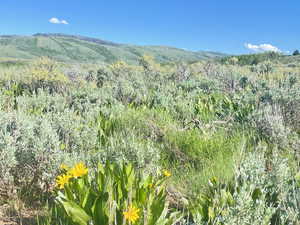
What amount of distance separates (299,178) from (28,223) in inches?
78.8

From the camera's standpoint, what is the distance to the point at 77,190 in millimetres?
2162

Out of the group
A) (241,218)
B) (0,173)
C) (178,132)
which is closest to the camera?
(241,218)

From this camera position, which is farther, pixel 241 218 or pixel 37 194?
pixel 37 194

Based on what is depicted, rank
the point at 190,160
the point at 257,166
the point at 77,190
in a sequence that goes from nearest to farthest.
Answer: the point at 77,190 → the point at 257,166 → the point at 190,160

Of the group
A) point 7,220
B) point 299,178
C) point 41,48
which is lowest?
point 7,220

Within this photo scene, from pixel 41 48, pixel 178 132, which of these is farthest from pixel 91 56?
pixel 178 132

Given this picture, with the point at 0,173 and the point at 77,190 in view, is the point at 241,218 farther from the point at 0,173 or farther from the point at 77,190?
the point at 0,173

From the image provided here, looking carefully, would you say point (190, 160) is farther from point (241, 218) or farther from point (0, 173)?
point (0, 173)

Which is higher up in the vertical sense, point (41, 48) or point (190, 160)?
point (41, 48)

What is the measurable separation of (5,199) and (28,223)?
1.64ft

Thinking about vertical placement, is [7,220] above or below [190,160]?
below

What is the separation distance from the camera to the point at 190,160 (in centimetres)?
350

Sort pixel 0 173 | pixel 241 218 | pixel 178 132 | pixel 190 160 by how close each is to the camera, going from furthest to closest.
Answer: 1. pixel 178 132
2. pixel 190 160
3. pixel 0 173
4. pixel 241 218

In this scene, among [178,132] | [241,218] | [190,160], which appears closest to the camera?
[241,218]
